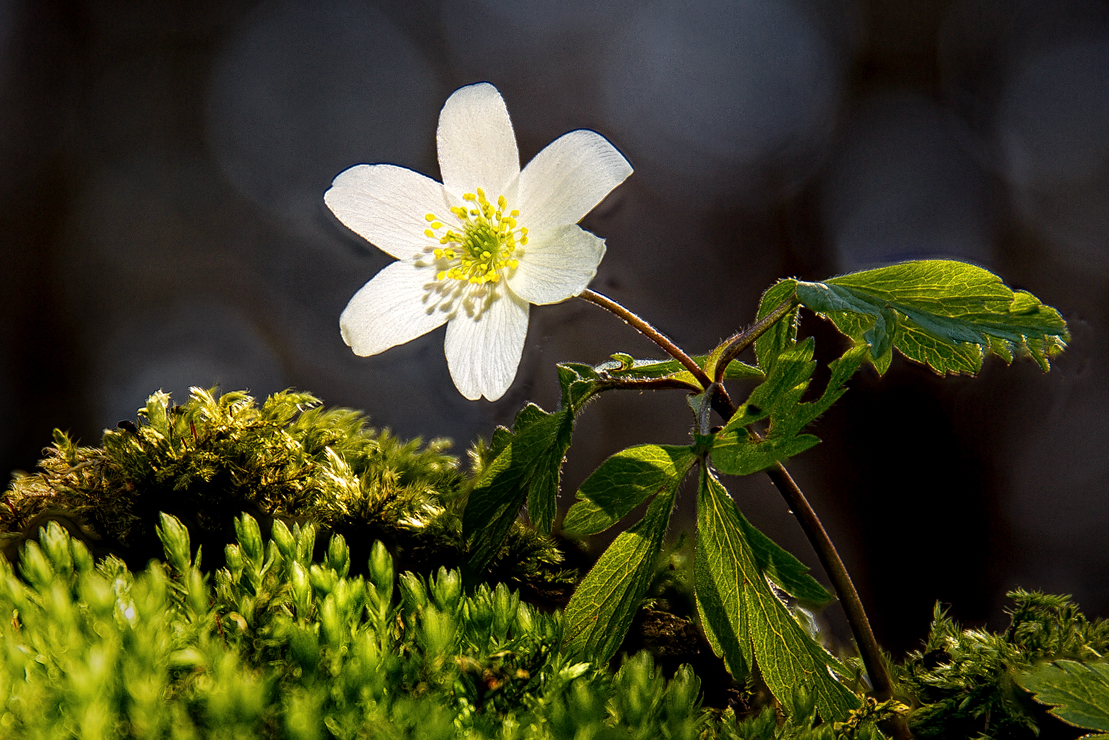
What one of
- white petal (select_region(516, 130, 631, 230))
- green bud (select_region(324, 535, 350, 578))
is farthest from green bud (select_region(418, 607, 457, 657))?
white petal (select_region(516, 130, 631, 230))

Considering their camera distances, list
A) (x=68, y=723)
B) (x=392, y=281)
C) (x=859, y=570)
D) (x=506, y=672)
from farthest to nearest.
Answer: (x=859, y=570), (x=392, y=281), (x=506, y=672), (x=68, y=723)

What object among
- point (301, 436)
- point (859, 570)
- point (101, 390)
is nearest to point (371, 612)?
point (301, 436)

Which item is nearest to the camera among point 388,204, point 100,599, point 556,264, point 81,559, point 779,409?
point 100,599

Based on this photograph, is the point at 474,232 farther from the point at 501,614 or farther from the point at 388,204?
the point at 501,614

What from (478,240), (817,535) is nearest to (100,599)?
(478,240)

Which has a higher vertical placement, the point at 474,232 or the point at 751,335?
the point at 474,232

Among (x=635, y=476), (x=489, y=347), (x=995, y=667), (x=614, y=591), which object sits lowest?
(x=995, y=667)

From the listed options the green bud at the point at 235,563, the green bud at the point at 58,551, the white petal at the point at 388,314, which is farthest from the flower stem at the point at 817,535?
the green bud at the point at 58,551

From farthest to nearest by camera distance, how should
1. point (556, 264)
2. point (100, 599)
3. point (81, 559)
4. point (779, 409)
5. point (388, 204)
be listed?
1. point (388, 204)
2. point (556, 264)
3. point (779, 409)
4. point (81, 559)
5. point (100, 599)

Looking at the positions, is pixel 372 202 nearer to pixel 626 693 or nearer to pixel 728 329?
pixel 626 693
